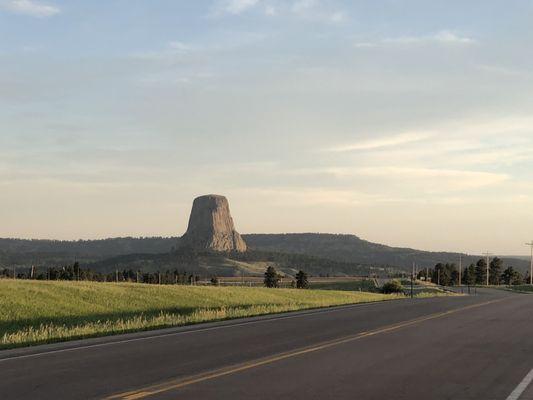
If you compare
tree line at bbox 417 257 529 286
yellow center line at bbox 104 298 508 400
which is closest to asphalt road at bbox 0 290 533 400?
yellow center line at bbox 104 298 508 400

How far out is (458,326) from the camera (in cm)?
2309

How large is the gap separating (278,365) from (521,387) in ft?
13.6

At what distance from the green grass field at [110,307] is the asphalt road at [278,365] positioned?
3954 mm

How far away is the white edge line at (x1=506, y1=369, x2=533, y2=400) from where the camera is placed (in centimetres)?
999

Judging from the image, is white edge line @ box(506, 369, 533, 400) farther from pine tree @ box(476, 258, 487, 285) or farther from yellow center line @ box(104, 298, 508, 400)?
pine tree @ box(476, 258, 487, 285)

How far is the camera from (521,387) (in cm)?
1080

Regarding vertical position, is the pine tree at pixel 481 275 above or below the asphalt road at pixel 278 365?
above

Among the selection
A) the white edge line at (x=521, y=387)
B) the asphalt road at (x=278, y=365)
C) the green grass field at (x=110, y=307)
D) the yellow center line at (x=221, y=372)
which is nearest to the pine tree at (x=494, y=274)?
the green grass field at (x=110, y=307)

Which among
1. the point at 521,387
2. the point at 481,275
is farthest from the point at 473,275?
the point at 521,387

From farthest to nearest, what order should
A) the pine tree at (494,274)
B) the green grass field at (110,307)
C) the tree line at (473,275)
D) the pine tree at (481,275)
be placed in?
1. the pine tree at (494,274)
2. the pine tree at (481,275)
3. the tree line at (473,275)
4. the green grass field at (110,307)

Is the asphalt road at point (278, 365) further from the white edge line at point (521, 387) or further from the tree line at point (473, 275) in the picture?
the tree line at point (473, 275)

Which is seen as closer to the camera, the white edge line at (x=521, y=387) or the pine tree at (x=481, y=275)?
the white edge line at (x=521, y=387)

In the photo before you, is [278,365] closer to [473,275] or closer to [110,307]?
[110,307]

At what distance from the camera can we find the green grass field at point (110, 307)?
23828mm
